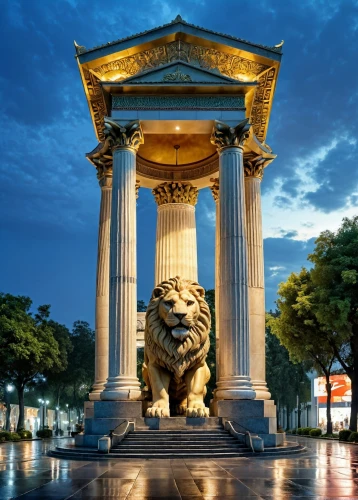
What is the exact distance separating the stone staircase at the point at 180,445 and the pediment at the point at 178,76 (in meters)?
16.8

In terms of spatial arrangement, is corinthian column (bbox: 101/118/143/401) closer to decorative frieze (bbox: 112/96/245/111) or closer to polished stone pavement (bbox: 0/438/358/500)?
decorative frieze (bbox: 112/96/245/111)

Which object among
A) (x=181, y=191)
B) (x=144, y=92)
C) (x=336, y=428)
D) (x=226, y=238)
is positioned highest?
(x=144, y=92)

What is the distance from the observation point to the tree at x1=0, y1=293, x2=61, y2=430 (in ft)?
186

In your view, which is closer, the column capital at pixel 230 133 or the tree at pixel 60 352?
the column capital at pixel 230 133

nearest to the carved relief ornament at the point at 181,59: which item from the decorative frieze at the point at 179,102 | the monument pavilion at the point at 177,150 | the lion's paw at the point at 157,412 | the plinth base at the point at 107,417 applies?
the monument pavilion at the point at 177,150

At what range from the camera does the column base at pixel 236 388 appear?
→ 90.5ft

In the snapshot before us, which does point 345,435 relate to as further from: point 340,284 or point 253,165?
point 253,165

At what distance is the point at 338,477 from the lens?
1647cm

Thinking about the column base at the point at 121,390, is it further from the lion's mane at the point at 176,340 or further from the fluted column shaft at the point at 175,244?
the fluted column shaft at the point at 175,244

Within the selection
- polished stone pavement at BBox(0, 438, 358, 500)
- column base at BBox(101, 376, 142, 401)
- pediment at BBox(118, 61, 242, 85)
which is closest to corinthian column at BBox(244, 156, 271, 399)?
pediment at BBox(118, 61, 242, 85)

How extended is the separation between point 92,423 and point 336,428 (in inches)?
2234

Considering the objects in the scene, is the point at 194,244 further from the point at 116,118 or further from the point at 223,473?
the point at 223,473

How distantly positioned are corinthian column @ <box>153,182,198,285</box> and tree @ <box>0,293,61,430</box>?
81.2ft

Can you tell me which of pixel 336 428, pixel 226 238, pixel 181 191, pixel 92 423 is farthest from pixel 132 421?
pixel 336 428
